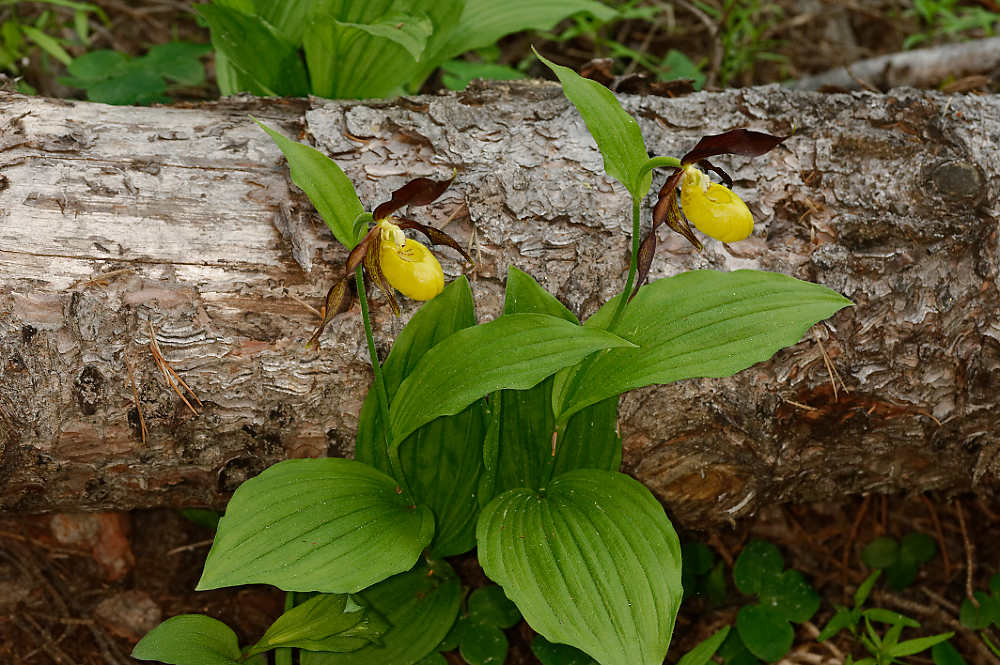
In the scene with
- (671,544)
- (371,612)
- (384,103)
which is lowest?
(371,612)

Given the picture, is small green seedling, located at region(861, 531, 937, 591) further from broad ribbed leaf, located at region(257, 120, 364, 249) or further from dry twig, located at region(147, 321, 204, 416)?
dry twig, located at region(147, 321, 204, 416)

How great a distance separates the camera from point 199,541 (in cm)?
201

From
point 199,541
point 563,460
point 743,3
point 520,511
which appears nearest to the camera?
point 520,511

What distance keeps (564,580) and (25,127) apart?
1.51 m

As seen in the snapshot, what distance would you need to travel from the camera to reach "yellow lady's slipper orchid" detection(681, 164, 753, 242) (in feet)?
4.43

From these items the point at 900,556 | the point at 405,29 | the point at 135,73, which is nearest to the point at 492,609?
the point at 900,556

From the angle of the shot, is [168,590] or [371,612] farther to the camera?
[168,590]

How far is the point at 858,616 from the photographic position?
1.88m

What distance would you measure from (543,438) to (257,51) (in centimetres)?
136

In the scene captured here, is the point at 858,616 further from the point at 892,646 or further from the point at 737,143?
the point at 737,143

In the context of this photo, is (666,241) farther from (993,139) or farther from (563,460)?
(993,139)

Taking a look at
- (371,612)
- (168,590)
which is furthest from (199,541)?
(371,612)

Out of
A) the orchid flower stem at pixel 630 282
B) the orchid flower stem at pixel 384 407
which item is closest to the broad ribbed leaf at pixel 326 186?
the orchid flower stem at pixel 384 407

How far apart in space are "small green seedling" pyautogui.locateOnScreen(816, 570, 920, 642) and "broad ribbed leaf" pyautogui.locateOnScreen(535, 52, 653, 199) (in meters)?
1.20
